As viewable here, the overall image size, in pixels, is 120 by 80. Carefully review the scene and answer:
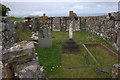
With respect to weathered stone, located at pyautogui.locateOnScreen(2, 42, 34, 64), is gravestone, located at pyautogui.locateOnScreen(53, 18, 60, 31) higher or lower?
higher

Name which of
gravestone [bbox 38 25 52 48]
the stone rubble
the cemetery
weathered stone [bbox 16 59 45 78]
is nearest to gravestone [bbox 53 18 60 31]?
the cemetery

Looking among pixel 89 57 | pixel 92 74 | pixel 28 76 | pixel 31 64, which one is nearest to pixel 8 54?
pixel 31 64

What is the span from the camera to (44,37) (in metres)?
7.11

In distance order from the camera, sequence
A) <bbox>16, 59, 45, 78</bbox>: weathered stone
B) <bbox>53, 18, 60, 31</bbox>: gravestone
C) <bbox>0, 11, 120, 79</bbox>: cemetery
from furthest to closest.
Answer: <bbox>53, 18, 60, 31</bbox>: gravestone < <bbox>0, 11, 120, 79</bbox>: cemetery < <bbox>16, 59, 45, 78</bbox>: weathered stone

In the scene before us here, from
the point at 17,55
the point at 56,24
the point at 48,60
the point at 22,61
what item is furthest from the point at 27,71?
the point at 56,24

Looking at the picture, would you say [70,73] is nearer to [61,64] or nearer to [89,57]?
[61,64]

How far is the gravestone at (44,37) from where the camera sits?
6.96 m

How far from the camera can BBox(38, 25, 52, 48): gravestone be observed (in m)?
6.96

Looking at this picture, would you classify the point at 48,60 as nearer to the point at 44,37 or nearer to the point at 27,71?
the point at 44,37

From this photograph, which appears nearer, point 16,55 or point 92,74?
point 16,55

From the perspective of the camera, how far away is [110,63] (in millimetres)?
4961

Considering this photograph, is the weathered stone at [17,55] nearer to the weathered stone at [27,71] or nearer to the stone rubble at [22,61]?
the stone rubble at [22,61]

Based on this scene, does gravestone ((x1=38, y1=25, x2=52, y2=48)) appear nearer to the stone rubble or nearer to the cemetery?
the cemetery

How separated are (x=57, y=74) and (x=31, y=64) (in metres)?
1.65
